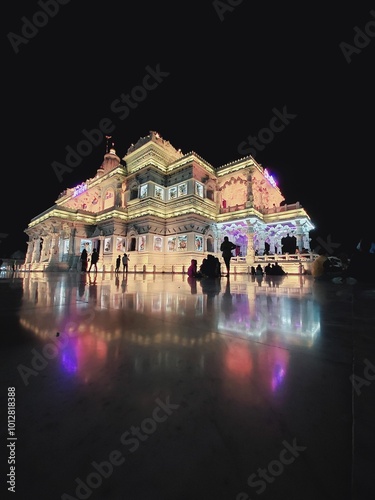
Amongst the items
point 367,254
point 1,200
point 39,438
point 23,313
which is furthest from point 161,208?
point 1,200

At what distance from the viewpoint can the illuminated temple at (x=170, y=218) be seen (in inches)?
901

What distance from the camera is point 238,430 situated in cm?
68

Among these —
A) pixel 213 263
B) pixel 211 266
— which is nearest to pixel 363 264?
pixel 213 263

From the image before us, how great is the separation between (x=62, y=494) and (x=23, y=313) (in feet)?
7.61

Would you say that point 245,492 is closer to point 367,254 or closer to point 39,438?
point 39,438
